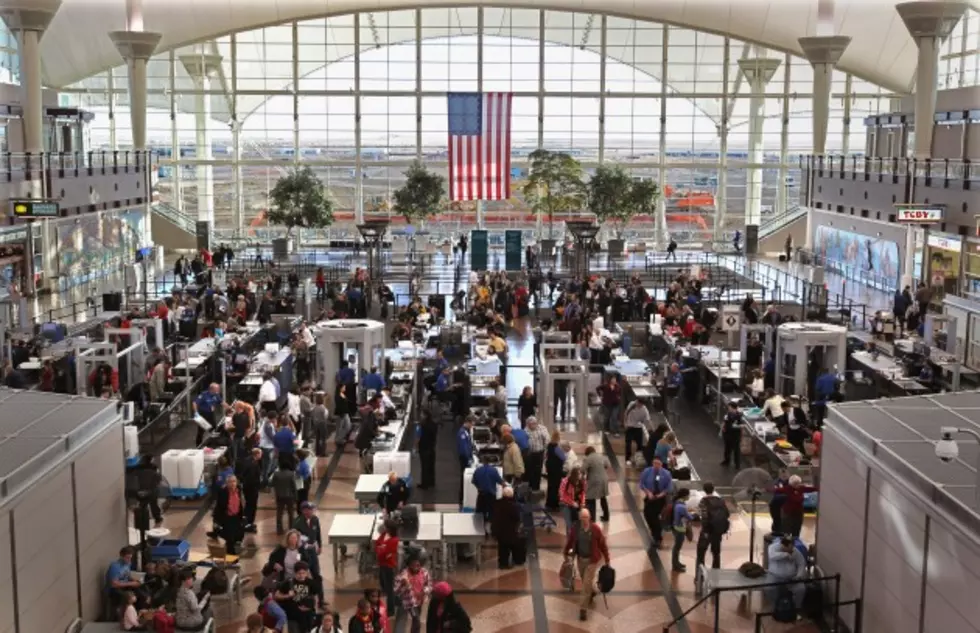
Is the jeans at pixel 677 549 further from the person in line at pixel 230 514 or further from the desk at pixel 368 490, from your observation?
the person in line at pixel 230 514

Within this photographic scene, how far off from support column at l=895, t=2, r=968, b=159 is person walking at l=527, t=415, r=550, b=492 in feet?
74.1

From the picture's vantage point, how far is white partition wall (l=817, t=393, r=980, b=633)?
8.99 m

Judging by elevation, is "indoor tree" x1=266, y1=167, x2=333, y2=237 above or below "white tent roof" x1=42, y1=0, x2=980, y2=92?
below

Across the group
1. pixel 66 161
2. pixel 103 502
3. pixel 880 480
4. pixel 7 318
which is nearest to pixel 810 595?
pixel 880 480

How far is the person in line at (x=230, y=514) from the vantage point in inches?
514

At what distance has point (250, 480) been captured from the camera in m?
14.1

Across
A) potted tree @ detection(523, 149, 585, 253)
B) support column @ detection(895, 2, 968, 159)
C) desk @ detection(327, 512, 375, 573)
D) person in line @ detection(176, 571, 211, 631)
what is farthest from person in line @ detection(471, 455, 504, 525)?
potted tree @ detection(523, 149, 585, 253)

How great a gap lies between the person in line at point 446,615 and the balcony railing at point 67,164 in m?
23.7

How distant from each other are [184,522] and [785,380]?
38.5ft

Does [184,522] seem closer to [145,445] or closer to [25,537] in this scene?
[145,445]

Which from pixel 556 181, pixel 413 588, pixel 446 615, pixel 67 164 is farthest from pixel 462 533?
pixel 556 181

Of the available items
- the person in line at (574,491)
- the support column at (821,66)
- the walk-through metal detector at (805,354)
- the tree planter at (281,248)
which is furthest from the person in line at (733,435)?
the tree planter at (281,248)

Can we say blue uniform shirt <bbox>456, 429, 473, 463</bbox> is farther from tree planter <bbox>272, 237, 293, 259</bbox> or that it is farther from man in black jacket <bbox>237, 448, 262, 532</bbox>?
tree planter <bbox>272, 237, 293, 259</bbox>

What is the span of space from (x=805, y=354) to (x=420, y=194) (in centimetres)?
2641
